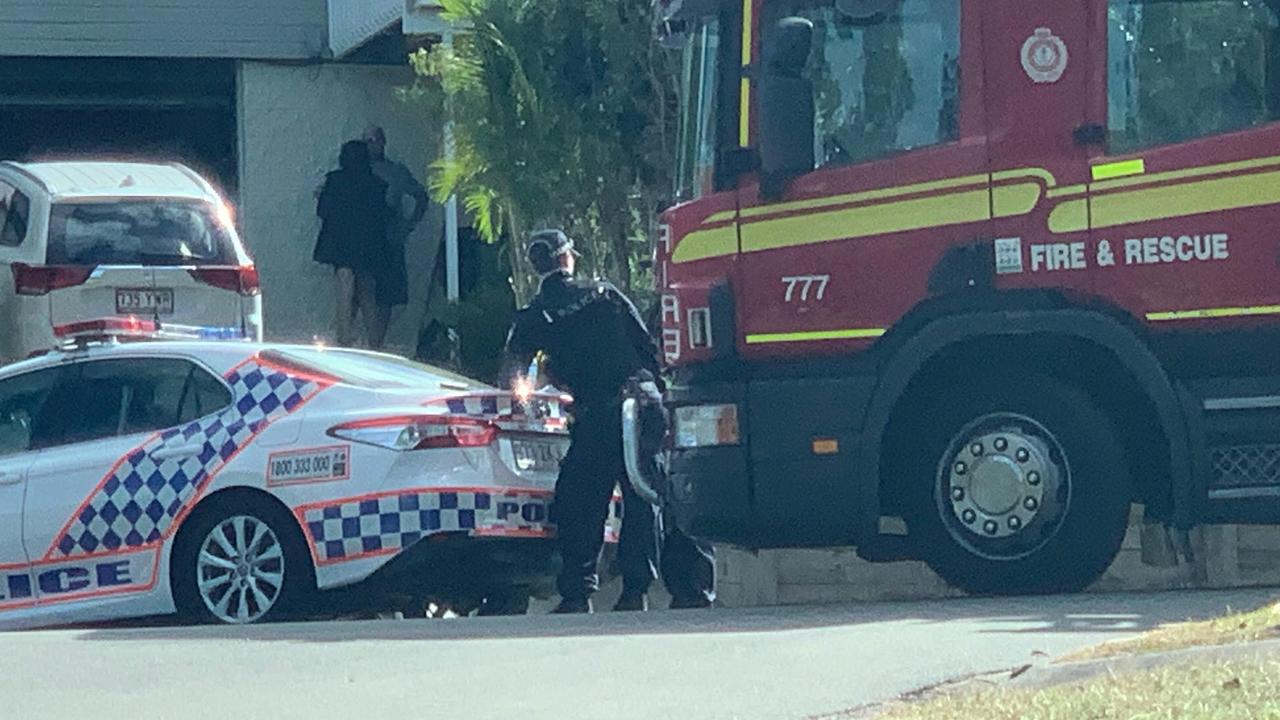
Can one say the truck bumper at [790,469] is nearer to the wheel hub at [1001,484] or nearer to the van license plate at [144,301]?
the wheel hub at [1001,484]

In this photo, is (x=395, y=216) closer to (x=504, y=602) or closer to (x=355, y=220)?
(x=355, y=220)

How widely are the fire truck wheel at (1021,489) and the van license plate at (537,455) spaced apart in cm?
186

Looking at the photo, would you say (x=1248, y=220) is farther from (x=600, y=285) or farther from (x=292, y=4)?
(x=292, y=4)

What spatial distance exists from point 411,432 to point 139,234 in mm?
6133

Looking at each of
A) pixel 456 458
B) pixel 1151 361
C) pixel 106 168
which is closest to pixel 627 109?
pixel 106 168

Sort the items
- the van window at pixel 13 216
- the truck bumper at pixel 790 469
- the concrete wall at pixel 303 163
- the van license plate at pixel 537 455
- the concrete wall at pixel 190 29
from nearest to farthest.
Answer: the truck bumper at pixel 790 469 < the van license plate at pixel 537 455 < the van window at pixel 13 216 < the concrete wall at pixel 303 163 < the concrete wall at pixel 190 29

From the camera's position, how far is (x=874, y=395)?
1020cm

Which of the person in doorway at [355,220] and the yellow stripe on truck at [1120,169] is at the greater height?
the person in doorway at [355,220]

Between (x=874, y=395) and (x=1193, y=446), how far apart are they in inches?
46.6

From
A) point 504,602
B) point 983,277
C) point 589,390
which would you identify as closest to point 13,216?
point 504,602

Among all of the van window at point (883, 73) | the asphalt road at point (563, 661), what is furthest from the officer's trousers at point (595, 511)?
the van window at point (883, 73)

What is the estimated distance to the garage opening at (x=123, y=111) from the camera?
24.0 meters

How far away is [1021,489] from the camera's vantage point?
1011cm

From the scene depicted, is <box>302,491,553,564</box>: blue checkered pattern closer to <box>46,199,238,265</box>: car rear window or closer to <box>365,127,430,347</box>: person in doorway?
<box>46,199,238,265</box>: car rear window
